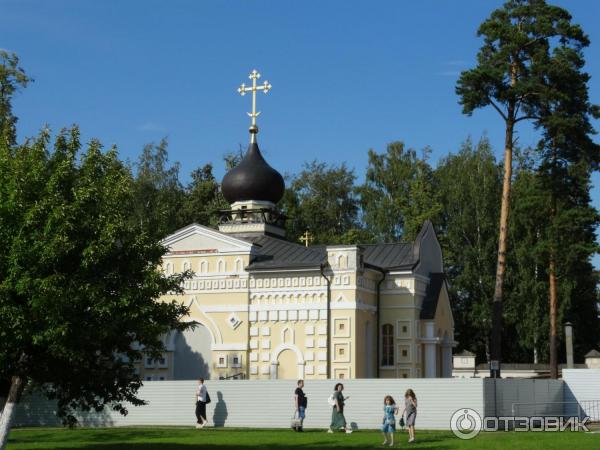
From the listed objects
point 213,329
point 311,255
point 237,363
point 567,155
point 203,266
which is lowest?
point 237,363

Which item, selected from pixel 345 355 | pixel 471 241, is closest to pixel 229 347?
pixel 345 355

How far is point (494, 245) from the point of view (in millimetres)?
50906

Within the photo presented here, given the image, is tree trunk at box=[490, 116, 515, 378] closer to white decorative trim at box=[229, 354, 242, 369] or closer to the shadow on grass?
the shadow on grass

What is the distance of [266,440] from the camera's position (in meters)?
21.2

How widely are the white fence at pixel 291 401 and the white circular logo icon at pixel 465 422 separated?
56cm

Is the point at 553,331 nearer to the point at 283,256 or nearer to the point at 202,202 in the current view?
the point at 283,256

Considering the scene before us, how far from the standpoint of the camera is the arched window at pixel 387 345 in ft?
115

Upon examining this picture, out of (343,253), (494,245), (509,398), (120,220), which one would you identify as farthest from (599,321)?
(120,220)

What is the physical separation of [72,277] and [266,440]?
6.69m

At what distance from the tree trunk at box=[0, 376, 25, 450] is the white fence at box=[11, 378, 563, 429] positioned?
10.6 metres

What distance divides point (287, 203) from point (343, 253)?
87.1 ft

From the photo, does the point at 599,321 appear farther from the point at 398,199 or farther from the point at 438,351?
the point at 438,351

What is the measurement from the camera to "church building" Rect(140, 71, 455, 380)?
33.2 metres

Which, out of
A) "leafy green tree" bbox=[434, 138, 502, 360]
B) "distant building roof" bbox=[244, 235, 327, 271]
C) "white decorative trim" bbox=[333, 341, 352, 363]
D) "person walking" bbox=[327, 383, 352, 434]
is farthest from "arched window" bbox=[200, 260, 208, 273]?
"leafy green tree" bbox=[434, 138, 502, 360]
